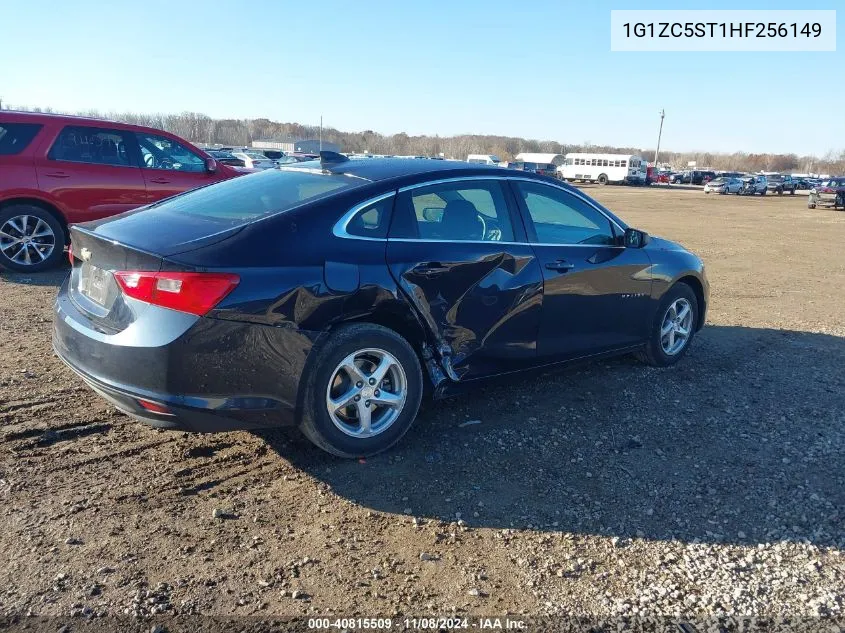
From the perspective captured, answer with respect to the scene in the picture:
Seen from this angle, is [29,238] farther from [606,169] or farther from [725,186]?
[606,169]

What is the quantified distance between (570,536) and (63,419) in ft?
9.93

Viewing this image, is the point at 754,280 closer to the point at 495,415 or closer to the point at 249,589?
the point at 495,415

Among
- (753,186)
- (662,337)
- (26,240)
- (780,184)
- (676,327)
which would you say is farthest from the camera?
(780,184)

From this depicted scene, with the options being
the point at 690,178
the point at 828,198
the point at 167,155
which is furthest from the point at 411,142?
the point at 167,155

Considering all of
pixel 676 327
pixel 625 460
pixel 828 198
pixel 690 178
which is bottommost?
pixel 625 460

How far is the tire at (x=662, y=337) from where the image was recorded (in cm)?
566

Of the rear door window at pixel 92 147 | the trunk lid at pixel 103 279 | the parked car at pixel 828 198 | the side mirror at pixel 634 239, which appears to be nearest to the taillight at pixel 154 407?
the trunk lid at pixel 103 279

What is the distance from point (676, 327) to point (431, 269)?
9.18 ft

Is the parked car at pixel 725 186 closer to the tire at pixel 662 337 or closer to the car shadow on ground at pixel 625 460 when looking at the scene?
the tire at pixel 662 337

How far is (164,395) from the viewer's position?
3.29 meters

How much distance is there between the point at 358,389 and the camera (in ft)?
12.4

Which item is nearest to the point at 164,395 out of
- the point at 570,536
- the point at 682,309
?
the point at 570,536

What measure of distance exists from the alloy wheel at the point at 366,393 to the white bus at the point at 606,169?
206 ft

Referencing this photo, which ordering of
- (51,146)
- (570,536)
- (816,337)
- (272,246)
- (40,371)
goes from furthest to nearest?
(51,146)
(816,337)
(40,371)
(272,246)
(570,536)
